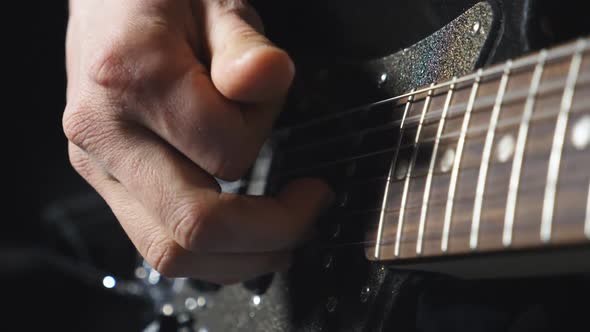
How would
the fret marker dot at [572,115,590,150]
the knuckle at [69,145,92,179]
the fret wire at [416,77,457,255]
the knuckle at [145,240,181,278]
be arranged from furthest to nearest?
the knuckle at [69,145,92,179] < the knuckle at [145,240,181,278] < the fret wire at [416,77,457,255] < the fret marker dot at [572,115,590,150]

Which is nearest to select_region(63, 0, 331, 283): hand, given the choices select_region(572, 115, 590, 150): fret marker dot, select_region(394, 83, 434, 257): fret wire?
select_region(394, 83, 434, 257): fret wire

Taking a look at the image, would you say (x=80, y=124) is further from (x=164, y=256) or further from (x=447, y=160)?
(x=447, y=160)

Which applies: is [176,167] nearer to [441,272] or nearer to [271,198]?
[271,198]

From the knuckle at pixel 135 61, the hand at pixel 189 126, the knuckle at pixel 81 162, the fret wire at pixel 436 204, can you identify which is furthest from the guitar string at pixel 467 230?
the knuckle at pixel 81 162

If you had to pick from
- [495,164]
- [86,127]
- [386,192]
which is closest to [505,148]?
[495,164]

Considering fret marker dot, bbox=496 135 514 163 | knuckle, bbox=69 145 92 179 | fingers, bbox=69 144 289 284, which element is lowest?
fingers, bbox=69 144 289 284

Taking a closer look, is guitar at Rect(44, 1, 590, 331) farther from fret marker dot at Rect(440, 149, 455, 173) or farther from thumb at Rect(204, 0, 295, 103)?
thumb at Rect(204, 0, 295, 103)

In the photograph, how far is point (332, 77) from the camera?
0.68 metres

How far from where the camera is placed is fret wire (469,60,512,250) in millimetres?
421

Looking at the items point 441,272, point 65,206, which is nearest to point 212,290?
point 441,272

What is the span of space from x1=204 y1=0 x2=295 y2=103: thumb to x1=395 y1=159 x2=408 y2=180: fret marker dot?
4.1 inches

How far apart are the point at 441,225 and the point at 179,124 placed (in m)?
0.22

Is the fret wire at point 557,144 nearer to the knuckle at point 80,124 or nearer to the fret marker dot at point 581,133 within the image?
the fret marker dot at point 581,133

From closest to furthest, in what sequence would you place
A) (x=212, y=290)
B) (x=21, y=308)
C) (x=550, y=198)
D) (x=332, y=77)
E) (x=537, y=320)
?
1. (x=550, y=198)
2. (x=537, y=320)
3. (x=332, y=77)
4. (x=212, y=290)
5. (x=21, y=308)
